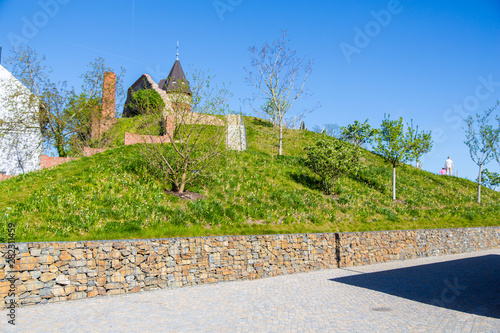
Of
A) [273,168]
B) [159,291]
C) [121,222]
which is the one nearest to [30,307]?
[159,291]

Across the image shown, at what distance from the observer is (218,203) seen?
1459 cm

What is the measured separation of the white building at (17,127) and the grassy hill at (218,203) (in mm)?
10556

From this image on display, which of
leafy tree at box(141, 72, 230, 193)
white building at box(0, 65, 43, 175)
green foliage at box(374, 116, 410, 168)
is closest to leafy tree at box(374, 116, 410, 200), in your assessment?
green foliage at box(374, 116, 410, 168)

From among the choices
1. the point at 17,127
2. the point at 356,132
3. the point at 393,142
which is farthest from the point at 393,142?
the point at 17,127

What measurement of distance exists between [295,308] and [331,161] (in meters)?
13.2

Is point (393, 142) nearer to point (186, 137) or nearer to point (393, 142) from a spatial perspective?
point (393, 142)

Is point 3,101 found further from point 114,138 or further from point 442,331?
point 442,331

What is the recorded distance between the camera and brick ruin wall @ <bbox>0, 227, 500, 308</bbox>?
7938 millimetres

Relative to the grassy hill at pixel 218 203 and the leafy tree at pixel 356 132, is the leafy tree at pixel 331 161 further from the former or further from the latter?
the leafy tree at pixel 356 132

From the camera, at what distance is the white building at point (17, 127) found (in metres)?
25.8

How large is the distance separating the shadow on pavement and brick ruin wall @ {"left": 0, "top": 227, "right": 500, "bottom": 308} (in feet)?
4.97

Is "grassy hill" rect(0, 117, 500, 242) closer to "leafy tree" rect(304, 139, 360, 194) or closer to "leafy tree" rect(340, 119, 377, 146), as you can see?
"leafy tree" rect(304, 139, 360, 194)

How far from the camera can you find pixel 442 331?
20.4ft

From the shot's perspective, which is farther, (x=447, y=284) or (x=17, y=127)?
(x=17, y=127)
